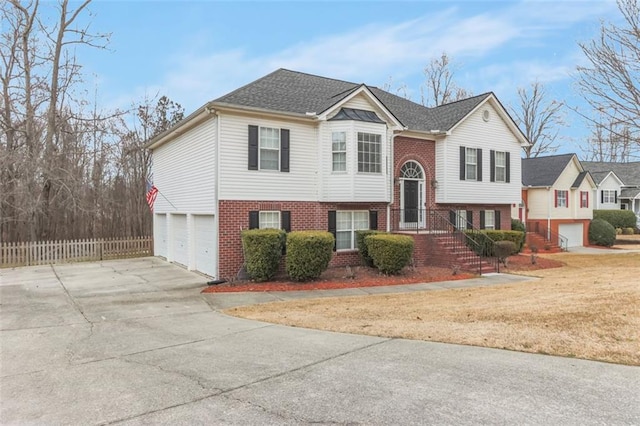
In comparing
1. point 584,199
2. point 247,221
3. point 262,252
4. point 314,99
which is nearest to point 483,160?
point 314,99

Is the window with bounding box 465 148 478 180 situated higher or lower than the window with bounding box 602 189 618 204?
higher

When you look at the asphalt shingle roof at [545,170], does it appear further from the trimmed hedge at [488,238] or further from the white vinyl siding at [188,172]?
the white vinyl siding at [188,172]

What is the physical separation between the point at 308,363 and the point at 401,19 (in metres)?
→ 13.3

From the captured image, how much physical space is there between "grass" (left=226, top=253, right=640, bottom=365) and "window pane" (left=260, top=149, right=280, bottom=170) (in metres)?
5.20

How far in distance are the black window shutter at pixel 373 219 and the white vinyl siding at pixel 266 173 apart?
2502 millimetres

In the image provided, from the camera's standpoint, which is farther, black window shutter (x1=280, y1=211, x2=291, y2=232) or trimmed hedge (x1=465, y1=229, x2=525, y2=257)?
trimmed hedge (x1=465, y1=229, x2=525, y2=257)

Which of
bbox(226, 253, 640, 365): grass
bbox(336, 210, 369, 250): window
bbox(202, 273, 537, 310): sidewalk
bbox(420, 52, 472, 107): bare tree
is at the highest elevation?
bbox(420, 52, 472, 107): bare tree

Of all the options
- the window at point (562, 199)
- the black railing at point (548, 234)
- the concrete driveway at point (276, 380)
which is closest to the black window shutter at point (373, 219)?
the concrete driveway at point (276, 380)

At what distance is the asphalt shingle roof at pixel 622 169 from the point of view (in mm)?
39156

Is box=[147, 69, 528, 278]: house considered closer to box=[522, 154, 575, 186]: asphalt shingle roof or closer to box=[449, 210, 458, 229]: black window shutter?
box=[449, 210, 458, 229]: black window shutter

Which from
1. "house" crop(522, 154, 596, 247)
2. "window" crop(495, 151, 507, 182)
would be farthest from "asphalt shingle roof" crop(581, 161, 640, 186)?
"window" crop(495, 151, 507, 182)

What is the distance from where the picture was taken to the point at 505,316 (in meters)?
7.34

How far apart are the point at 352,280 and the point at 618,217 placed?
34.0 metres

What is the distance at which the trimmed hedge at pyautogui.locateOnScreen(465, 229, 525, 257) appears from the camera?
16.5 metres
